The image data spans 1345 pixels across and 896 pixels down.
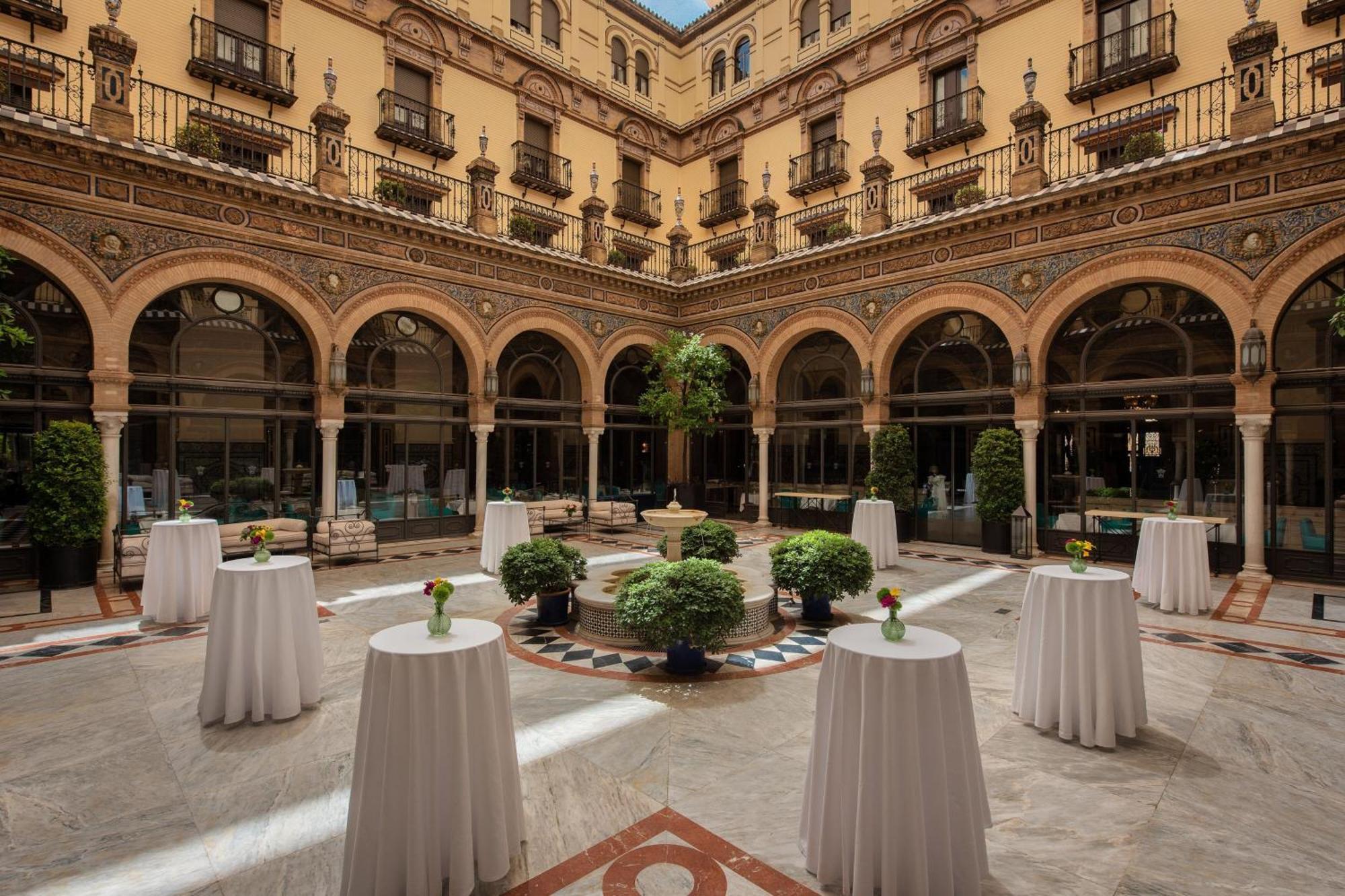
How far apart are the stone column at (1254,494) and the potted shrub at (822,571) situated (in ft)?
20.0

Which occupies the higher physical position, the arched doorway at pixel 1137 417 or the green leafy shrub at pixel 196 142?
the green leafy shrub at pixel 196 142

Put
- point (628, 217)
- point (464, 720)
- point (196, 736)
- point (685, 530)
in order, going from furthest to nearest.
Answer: point (628, 217)
point (685, 530)
point (196, 736)
point (464, 720)

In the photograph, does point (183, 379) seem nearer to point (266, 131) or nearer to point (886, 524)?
point (266, 131)

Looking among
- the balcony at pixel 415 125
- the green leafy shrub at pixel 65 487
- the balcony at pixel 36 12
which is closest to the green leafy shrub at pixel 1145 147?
the balcony at pixel 415 125

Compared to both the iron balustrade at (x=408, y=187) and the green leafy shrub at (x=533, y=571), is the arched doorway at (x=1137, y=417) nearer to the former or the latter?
the green leafy shrub at (x=533, y=571)

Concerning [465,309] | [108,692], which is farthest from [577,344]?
[108,692]

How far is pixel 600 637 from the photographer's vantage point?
579 cm

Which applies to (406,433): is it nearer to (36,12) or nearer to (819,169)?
(36,12)

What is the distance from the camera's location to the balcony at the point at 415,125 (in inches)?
486

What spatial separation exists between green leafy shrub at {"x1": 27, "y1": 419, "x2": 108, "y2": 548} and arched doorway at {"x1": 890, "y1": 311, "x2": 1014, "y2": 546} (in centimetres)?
1218

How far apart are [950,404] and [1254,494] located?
4.40m

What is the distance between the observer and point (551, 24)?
15.4 meters

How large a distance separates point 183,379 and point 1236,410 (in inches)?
579

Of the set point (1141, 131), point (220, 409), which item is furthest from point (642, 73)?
point (220, 409)
